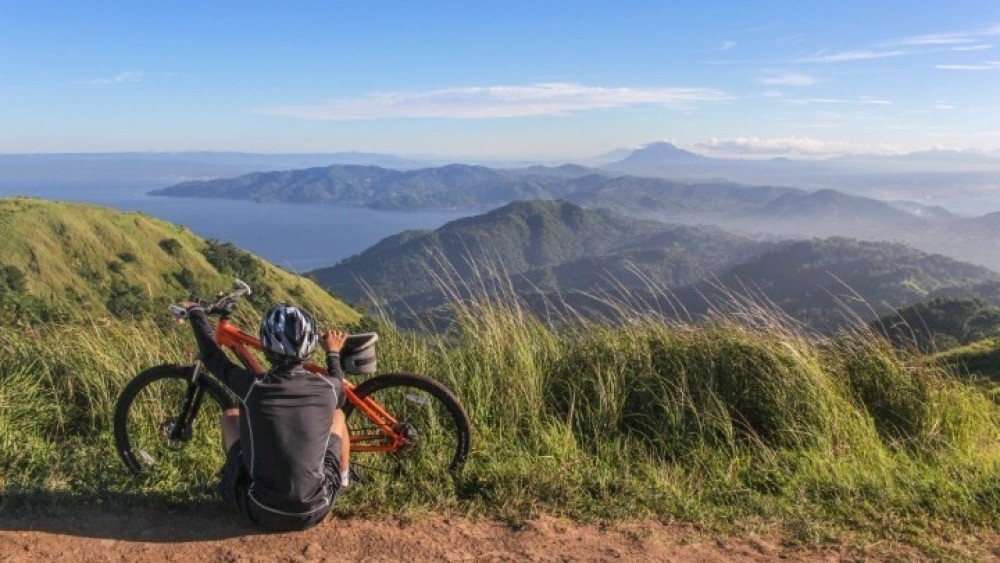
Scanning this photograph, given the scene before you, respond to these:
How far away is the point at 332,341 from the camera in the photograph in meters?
3.87

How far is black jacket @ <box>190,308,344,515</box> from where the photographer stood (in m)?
3.31

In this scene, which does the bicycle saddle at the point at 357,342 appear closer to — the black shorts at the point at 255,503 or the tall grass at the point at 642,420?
the black shorts at the point at 255,503

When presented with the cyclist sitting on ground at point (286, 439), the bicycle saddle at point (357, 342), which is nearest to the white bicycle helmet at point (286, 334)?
the cyclist sitting on ground at point (286, 439)

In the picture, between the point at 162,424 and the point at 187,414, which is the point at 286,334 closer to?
the point at 187,414

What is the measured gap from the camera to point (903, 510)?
3.82 metres

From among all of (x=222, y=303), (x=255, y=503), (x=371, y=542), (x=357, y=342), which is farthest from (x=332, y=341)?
(x=371, y=542)

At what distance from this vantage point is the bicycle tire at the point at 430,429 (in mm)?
4086

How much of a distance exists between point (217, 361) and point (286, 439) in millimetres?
828

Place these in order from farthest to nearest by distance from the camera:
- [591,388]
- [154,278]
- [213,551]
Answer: [154,278]
[591,388]
[213,551]

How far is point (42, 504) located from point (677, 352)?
177 inches

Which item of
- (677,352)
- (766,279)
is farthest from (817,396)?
(766,279)

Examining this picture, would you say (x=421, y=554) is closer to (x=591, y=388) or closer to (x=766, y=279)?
(x=591, y=388)

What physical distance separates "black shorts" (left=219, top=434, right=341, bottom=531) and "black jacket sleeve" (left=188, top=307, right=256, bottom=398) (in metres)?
0.34

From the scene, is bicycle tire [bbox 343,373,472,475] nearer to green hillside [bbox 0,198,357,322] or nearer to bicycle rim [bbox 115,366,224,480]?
bicycle rim [bbox 115,366,224,480]
